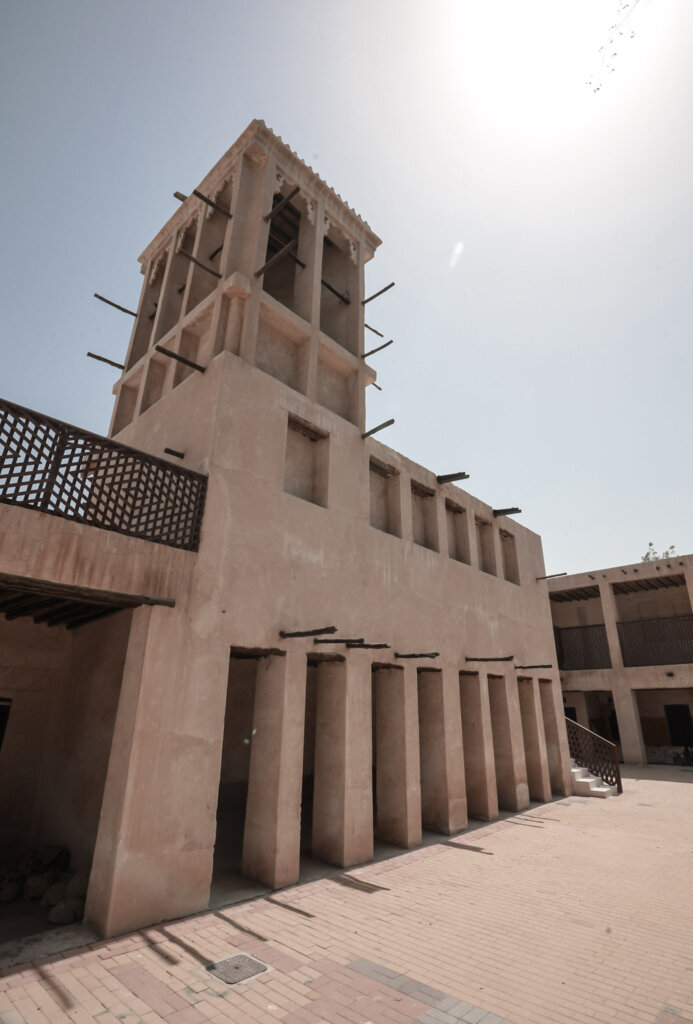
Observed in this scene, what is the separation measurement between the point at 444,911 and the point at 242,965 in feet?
9.07

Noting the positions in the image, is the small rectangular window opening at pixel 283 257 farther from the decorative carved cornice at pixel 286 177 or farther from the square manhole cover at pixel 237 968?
the square manhole cover at pixel 237 968

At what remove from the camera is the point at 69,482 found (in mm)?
6035

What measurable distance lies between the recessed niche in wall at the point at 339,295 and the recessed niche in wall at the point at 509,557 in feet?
26.0

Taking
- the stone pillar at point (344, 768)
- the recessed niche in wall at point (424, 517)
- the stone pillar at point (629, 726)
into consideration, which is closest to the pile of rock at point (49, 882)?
the stone pillar at point (344, 768)

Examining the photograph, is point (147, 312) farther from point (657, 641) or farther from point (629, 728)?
point (629, 728)

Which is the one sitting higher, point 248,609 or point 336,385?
point 336,385

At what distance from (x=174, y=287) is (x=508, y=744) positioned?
1414 centimetres

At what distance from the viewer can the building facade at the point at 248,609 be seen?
6.21 metres

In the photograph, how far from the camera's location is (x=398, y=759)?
32.2 ft

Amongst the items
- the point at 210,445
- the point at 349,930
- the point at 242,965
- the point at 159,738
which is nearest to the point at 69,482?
the point at 210,445

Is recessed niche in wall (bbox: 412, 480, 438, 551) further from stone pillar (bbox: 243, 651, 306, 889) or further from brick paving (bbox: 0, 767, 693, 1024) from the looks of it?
brick paving (bbox: 0, 767, 693, 1024)

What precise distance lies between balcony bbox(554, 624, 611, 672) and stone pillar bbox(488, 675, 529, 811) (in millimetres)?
11561

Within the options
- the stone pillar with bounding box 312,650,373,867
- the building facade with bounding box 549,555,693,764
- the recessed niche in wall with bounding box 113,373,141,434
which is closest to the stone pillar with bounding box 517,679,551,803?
the stone pillar with bounding box 312,650,373,867

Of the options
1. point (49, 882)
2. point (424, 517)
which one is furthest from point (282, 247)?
point (49, 882)
